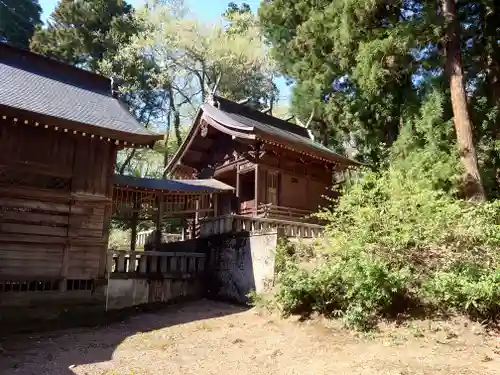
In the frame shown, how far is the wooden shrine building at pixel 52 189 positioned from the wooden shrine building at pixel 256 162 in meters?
6.09

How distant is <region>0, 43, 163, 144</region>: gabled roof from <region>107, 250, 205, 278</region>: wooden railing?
11.1 feet

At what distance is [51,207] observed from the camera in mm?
10359

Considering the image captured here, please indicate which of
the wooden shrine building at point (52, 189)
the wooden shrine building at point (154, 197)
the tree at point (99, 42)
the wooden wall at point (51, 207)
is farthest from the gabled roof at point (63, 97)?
the tree at point (99, 42)

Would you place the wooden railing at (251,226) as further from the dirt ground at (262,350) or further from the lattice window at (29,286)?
the lattice window at (29,286)

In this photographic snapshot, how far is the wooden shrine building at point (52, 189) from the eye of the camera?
9.78 m

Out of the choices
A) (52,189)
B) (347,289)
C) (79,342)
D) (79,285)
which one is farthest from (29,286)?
(347,289)

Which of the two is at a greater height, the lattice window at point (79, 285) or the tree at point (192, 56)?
the tree at point (192, 56)

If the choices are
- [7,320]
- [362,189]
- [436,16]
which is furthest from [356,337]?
[436,16]

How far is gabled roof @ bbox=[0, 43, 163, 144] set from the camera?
10.2 m

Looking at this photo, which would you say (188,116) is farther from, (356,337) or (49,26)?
(356,337)

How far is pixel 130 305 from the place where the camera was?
1206 cm

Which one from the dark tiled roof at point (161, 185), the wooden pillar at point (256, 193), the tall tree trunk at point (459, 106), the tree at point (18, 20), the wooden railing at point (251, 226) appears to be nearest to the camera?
the tall tree trunk at point (459, 106)

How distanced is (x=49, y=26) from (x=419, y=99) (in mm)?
25770

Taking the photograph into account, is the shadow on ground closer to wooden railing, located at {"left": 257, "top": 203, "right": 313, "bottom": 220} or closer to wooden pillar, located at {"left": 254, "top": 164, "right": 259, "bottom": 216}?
wooden railing, located at {"left": 257, "top": 203, "right": 313, "bottom": 220}
